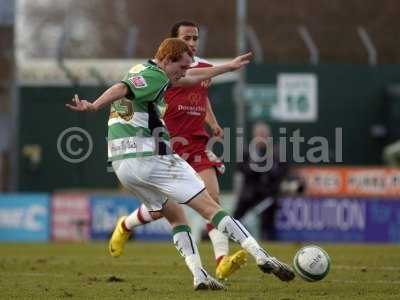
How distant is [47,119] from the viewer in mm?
30812

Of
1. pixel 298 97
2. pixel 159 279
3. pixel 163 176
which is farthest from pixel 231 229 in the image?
pixel 298 97

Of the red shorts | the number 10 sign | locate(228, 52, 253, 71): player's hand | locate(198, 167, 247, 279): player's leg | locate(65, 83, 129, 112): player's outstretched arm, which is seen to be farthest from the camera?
the number 10 sign

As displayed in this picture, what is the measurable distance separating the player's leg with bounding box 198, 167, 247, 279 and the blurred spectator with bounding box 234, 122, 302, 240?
9785 mm

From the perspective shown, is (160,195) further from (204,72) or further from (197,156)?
(197,156)

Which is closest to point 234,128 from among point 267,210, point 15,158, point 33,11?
point 15,158

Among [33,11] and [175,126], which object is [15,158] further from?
[33,11]

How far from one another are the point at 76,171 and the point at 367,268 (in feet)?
57.6

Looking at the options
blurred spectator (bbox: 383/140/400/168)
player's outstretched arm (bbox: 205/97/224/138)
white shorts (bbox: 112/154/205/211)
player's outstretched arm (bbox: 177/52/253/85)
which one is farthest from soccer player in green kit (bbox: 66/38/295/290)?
blurred spectator (bbox: 383/140/400/168)

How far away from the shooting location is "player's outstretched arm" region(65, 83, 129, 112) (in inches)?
386

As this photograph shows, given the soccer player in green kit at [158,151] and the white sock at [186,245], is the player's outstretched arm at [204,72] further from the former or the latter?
the white sock at [186,245]

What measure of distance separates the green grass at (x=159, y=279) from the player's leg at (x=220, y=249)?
0.49ft

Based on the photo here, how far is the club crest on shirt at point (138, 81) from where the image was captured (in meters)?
→ 10.2

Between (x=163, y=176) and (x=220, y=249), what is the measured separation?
158 centimetres

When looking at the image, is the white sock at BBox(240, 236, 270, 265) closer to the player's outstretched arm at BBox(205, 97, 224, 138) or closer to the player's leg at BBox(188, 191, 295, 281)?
the player's leg at BBox(188, 191, 295, 281)
